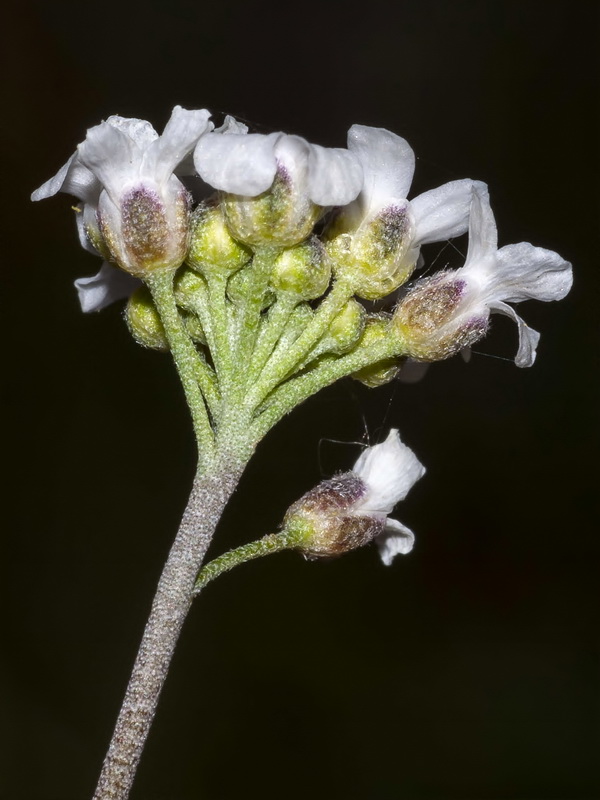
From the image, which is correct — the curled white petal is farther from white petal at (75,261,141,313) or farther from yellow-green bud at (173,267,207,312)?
white petal at (75,261,141,313)

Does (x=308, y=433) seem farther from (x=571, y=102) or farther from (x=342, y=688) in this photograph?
(x=571, y=102)

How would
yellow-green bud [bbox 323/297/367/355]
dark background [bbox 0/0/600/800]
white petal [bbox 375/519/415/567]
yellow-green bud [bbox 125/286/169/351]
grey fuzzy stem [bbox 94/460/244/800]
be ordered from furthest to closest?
dark background [bbox 0/0/600/800]
white petal [bbox 375/519/415/567]
yellow-green bud [bbox 125/286/169/351]
yellow-green bud [bbox 323/297/367/355]
grey fuzzy stem [bbox 94/460/244/800]

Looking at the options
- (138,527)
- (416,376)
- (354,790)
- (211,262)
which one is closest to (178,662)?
(138,527)

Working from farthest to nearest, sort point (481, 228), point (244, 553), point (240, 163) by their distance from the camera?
point (481, 228)
point (244, 553)
point (240, 163)

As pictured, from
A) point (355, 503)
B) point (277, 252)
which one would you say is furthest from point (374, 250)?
point (355, 503)

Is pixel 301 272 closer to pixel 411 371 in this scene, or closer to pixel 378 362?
pixel 378 362

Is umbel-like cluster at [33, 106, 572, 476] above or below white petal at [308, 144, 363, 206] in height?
below

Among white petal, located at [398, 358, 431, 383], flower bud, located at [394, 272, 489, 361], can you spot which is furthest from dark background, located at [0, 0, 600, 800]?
flower bud, located at [394, 272, 489, 361]
